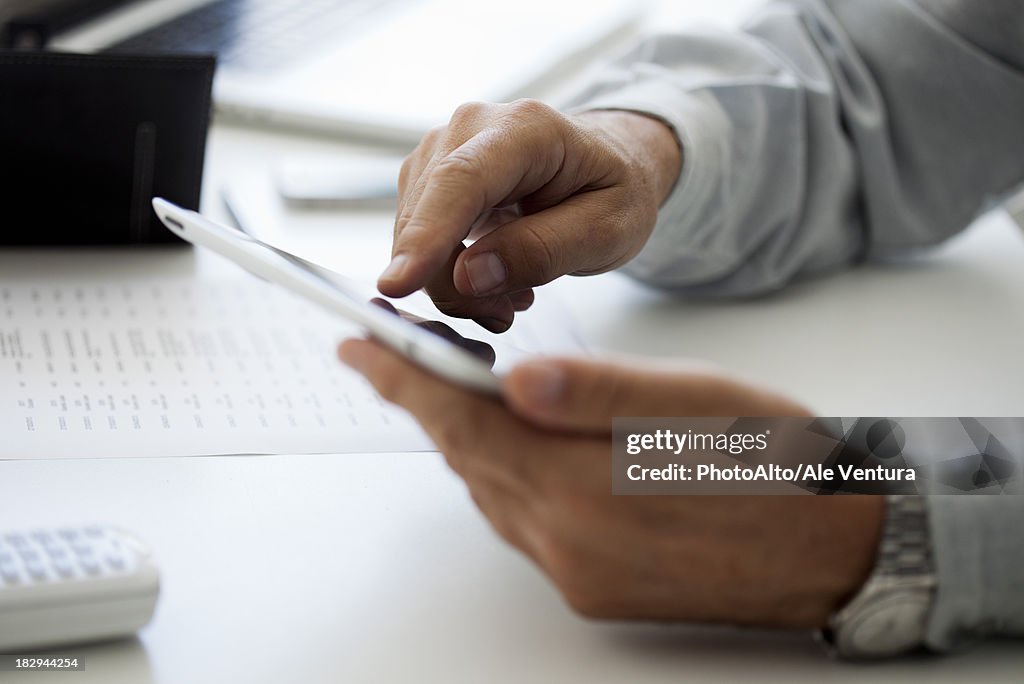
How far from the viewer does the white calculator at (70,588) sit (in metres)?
0.41

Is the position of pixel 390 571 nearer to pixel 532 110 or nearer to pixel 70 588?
pixel 70 588

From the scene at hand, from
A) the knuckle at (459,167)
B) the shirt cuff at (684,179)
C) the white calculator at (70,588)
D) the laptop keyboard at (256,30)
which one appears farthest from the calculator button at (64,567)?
the laptop keyboard at (256,30)

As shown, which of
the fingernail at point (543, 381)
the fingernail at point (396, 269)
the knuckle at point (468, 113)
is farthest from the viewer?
the knuckle at point (468, 113)

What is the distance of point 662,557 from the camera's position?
1.39 feet

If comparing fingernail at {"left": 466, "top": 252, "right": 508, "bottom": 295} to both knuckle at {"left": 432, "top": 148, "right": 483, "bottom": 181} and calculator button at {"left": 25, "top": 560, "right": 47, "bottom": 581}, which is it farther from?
calculator button at {"left": 25, "top": 560, "right": 47, "bottom": 581}

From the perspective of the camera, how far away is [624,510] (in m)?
0.41

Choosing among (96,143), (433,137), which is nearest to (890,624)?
(433,137)

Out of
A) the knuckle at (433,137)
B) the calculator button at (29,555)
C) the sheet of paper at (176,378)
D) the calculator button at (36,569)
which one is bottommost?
the sheet of paper at (176,378)

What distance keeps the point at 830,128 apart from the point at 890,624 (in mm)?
476

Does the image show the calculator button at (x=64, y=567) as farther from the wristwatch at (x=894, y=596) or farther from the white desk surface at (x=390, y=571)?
the wristwatch at (x=894, y=596)

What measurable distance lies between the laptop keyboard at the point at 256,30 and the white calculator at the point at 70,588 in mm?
755

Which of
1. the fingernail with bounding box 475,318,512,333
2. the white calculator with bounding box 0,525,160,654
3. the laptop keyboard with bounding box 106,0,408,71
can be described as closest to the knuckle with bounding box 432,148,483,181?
the fingernail with bounding box 475,318,512,333

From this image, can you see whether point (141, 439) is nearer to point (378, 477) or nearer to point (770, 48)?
point (378, 477)

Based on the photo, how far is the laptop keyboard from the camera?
1144 millimetres
